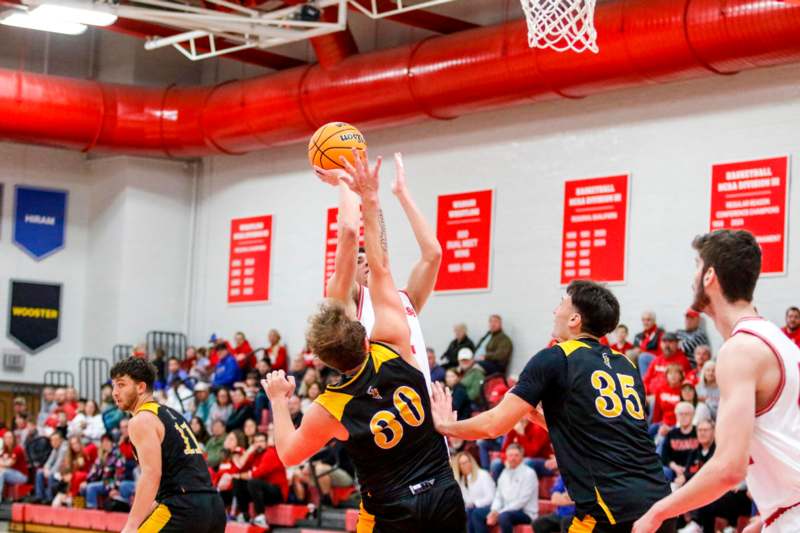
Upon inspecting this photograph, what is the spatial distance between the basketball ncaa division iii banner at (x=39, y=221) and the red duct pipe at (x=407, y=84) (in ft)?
8.11

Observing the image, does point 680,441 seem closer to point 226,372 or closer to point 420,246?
→ point 420,246

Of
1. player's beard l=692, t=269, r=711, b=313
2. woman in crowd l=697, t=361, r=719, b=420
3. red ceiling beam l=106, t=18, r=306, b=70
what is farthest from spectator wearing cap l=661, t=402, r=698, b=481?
red ceiling beam l=106, t=18, r=306, b=70

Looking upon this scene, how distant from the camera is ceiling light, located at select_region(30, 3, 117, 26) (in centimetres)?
1738

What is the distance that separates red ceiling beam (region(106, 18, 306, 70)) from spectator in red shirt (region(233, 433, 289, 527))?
791 centimetres

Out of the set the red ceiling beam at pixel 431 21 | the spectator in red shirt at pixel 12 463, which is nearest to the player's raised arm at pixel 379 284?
the red ceiling beam at pixel 431 21

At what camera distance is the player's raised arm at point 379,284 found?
5664mm

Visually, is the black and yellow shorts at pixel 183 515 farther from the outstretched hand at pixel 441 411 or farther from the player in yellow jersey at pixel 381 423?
the outstretched hand at pixel 441 411

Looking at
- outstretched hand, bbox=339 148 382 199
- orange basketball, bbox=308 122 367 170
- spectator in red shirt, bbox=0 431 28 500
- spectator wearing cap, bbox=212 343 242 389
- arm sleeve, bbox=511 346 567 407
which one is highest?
orange basketball, bbox=308 122 367 170

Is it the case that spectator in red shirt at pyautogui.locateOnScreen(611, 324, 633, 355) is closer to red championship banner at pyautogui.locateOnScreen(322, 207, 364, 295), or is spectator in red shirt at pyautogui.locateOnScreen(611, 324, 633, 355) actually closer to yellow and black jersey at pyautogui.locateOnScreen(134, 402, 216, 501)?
red championship banner at pyautogui.locateOnScreen(322, 207, 364, 295)

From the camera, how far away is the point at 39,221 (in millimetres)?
24328

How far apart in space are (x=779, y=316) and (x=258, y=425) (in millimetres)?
7974

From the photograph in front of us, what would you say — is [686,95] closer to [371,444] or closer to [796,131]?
[796,131]

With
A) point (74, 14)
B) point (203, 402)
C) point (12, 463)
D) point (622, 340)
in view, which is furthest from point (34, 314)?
point (622, 340)

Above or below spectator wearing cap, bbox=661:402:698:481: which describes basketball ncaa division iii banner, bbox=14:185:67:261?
above
